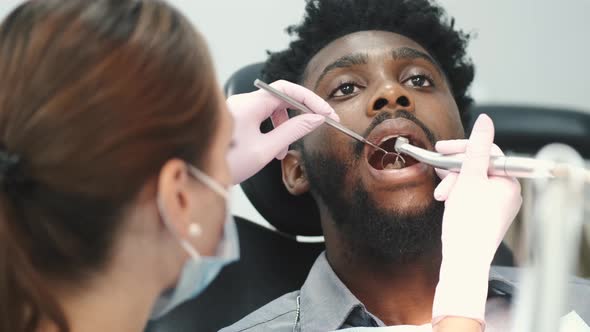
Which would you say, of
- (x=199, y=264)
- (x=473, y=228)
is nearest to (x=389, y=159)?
(x=473, y=228)

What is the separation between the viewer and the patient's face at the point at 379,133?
141 cm

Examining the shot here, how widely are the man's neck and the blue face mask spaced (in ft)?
1.94

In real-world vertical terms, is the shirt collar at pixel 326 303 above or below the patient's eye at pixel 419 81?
below

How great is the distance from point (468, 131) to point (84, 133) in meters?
1.17

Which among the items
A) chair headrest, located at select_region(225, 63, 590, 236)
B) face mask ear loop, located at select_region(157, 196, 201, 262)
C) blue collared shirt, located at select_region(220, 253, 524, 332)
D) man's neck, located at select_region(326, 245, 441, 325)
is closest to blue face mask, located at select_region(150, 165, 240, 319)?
face mask ear loop, located at select_region(157, 196, 201, 262)

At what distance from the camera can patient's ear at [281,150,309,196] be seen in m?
1.60

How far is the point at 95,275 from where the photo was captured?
828mm

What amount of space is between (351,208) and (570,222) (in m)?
0.67

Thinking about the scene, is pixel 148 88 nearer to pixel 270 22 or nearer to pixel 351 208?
pixel 351 208

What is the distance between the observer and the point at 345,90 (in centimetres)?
152

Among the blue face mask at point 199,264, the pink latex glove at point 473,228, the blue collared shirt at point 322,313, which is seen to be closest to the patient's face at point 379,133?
the blue collared shirt at point 322,313

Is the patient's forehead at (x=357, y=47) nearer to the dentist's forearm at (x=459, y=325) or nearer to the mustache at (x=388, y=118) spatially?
the mustache at (x=388, y=118)

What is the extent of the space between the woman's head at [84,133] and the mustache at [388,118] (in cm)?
63

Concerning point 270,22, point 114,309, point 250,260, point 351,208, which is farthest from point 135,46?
point 270,22
